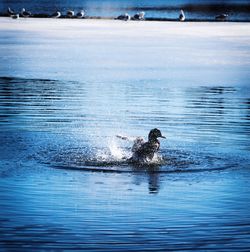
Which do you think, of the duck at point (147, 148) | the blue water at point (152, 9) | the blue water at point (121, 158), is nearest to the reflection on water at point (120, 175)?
the blue water at point (121, 158)

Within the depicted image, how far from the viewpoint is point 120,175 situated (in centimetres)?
1415

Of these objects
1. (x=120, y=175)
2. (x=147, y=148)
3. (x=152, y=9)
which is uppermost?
(x=152, y=9)

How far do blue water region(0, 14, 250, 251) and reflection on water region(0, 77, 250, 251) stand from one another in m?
0.02

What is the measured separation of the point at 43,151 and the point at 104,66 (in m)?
17.0

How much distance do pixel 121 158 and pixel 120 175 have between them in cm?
140

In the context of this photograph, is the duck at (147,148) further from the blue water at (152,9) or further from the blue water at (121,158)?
the blue water at (152,9)

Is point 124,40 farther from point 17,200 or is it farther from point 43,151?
point 17,200

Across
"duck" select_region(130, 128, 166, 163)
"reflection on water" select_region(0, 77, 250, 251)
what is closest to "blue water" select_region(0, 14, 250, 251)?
"reflection on water" select_region(0, 77, 250, 251)

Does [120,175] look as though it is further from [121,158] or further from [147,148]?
[121,158]

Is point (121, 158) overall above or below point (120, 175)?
above

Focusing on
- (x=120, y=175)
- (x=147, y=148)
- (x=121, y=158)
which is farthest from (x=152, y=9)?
(x=120, y=175)

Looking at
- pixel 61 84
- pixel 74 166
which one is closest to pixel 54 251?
pixel 74 166

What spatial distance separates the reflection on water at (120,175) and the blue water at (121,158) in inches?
0.7

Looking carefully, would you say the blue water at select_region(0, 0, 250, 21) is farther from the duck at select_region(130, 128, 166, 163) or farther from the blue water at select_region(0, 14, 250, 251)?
the duck at select_region(130, 128, 166, 163)
